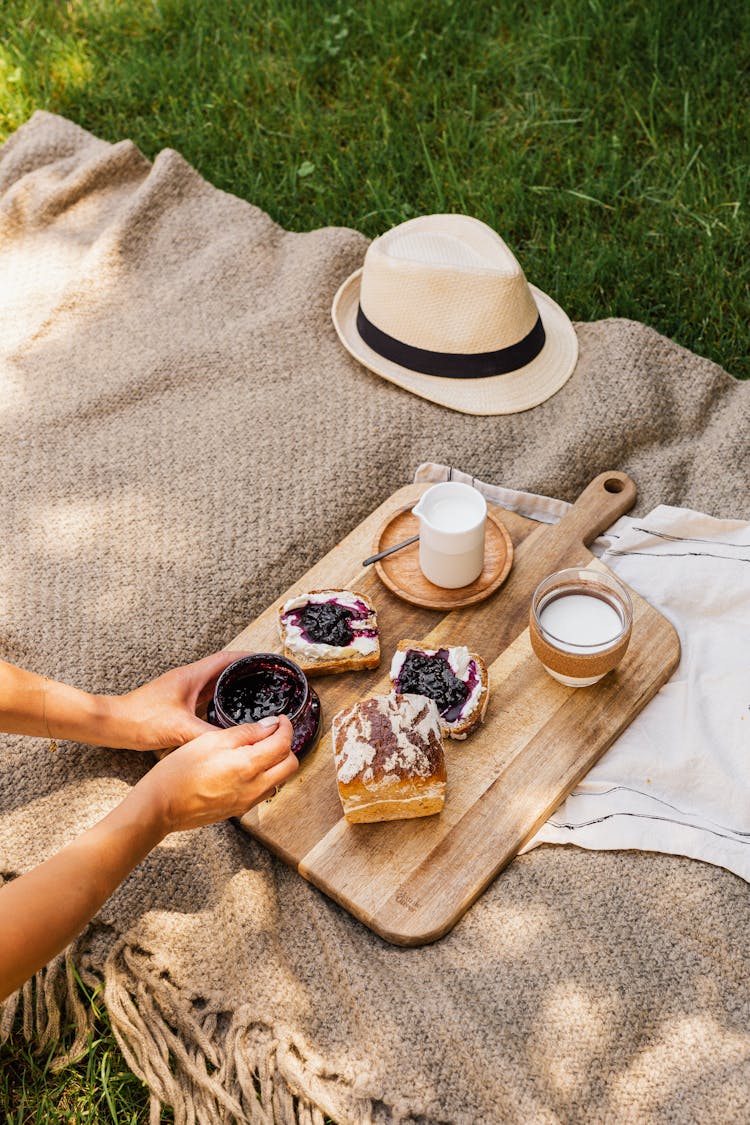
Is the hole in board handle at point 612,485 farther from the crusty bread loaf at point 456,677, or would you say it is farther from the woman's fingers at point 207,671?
the woman's fingers at point 207,671

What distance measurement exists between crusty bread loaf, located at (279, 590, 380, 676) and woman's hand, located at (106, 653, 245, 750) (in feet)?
0.46

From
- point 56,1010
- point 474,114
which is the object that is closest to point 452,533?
point 56,1010

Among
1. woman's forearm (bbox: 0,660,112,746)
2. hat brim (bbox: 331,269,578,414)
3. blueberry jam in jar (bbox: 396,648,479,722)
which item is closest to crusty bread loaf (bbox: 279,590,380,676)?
blueberry jam in jar (bbox: 396,648,479,722)

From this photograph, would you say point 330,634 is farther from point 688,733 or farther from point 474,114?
point 474,114

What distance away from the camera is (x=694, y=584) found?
228cm

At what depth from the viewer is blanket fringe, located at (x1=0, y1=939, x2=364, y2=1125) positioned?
1.75 metres

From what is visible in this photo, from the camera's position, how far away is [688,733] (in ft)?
6.73

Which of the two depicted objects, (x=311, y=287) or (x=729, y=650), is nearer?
(x=729, y=650)

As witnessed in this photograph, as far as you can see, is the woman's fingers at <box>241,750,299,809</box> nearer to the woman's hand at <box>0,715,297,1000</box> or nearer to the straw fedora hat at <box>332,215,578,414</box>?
the woman's hand at <box>0,715,297,1000</box>

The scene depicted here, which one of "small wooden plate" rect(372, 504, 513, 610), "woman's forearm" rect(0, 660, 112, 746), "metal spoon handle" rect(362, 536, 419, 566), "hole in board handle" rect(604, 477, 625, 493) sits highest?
"woman's forearm" rect(0, 660, 112, 746)

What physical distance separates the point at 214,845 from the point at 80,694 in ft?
1.43

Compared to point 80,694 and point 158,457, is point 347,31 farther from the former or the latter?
point 80,694

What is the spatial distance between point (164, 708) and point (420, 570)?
698mm

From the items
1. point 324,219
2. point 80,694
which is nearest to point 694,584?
point 80,694
